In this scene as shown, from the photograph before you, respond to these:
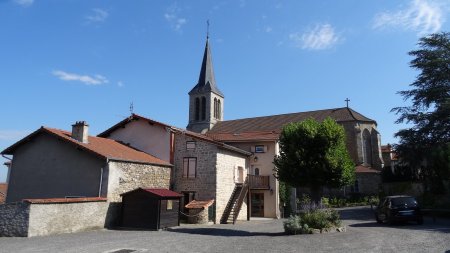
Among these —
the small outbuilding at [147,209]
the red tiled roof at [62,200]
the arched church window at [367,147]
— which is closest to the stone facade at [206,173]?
the small outbuilding at [147,209]

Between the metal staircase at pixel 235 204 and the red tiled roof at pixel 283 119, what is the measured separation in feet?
76.8

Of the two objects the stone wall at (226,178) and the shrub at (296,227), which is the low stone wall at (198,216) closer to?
the stone wall at (226,178)

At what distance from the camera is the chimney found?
2061 cm

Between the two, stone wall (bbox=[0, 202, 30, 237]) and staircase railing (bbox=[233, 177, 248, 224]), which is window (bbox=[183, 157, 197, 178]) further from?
stone wall (bbox=[0, 202, 30, 237])

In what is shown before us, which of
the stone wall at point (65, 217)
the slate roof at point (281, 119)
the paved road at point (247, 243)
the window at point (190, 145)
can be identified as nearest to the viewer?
the paved road at point (247, 243)

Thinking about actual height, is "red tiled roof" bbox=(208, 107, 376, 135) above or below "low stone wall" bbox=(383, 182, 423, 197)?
above

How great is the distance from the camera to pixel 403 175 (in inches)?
1441

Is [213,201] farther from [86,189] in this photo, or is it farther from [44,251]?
[44,251]

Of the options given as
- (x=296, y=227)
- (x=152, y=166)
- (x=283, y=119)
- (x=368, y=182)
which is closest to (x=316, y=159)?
(x=296, y=227)

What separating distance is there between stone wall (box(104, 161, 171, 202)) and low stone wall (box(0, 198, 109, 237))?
1712 millimetres

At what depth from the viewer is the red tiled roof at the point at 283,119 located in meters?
50.1

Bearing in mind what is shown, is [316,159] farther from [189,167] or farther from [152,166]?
[152,166]

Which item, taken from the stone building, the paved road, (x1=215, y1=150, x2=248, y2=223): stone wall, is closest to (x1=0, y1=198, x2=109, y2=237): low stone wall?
the paved road

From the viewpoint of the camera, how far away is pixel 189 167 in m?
24.2
